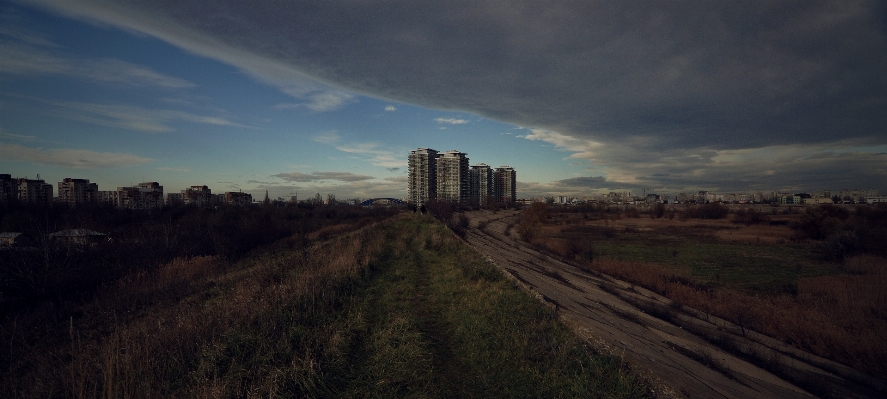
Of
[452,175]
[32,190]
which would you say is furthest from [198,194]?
[452,175]

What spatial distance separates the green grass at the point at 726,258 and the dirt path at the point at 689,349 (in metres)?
8.86

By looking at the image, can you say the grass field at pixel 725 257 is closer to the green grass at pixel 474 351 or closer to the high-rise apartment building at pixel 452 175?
the green grass at pixel 474 351

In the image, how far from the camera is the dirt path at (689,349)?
22.9ft

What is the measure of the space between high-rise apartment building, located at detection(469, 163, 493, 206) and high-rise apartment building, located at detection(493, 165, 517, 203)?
707 cm

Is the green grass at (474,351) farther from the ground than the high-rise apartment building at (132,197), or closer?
closer

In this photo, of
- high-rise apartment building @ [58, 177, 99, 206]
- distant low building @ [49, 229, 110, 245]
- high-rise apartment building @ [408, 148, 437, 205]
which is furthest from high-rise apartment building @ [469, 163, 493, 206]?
distant low building @ [49, 229, 110, 245]

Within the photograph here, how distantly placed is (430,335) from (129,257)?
63.6 ft

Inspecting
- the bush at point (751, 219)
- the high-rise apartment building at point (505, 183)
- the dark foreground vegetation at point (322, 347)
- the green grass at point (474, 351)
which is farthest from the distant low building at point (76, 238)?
the high-rise apartment building at point (505, 183)

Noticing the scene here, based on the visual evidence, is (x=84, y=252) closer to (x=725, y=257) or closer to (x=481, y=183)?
(x=725, y=257)

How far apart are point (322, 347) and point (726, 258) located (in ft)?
108

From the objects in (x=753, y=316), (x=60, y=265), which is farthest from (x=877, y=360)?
(x=60, y=265)

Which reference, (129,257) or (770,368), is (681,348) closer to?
(770,368)

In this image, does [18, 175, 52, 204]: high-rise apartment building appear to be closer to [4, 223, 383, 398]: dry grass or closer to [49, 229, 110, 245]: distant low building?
[49, 229, 110, 245]: distant low building

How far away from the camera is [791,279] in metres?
20.5
